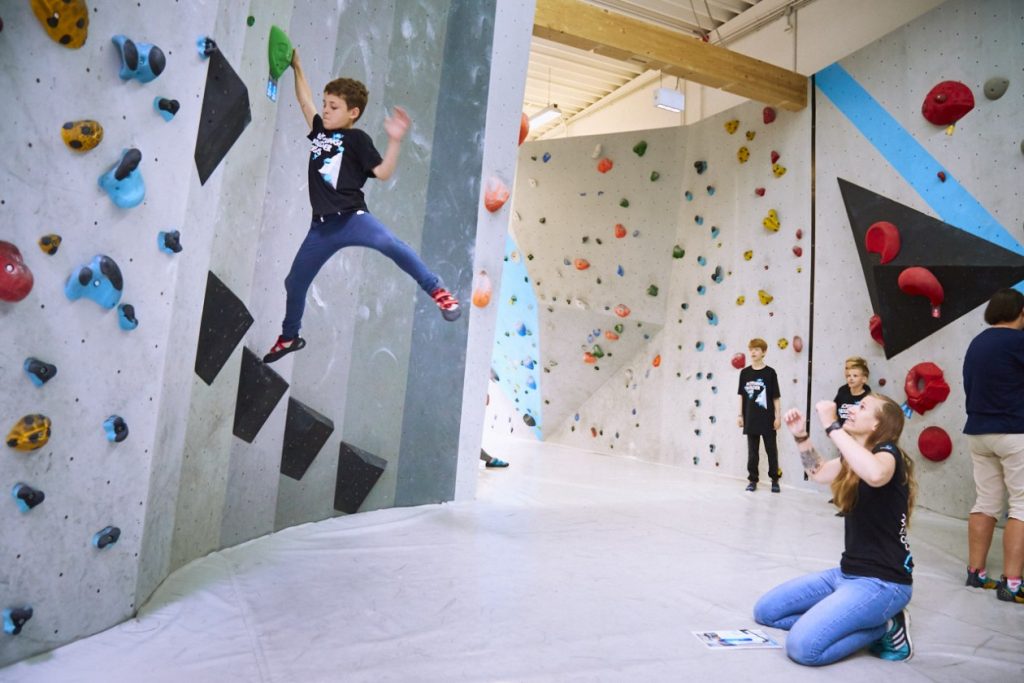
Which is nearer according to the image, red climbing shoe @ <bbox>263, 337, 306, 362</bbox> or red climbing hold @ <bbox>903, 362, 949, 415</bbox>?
red climbing shoe @ <bbox>263, 337, 306, 362</bbox>

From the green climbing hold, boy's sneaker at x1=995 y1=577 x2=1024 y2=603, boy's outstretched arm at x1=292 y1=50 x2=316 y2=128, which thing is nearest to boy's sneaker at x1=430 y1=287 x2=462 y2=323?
boy's outstretched arm at x1=292 y1=50 x2=316 y2=128

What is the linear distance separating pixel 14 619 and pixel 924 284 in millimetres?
4917

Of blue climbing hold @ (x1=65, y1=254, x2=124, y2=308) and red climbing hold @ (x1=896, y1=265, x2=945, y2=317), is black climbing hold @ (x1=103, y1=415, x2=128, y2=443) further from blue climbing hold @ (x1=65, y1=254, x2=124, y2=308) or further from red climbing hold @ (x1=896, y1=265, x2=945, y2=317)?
red climbing hold @ (x1=896, y1=265, x2=945, y2=317)

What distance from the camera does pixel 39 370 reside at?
5.72 ft

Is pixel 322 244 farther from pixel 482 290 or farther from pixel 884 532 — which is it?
pixel 884 532

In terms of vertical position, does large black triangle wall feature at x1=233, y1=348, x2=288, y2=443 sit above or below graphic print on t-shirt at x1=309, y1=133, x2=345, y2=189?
below

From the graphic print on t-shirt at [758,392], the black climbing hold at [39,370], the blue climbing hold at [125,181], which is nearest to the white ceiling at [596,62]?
the graphic print on t-shirt at [758,392]

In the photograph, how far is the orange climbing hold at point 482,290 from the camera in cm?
425

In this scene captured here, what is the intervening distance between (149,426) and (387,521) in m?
1.72

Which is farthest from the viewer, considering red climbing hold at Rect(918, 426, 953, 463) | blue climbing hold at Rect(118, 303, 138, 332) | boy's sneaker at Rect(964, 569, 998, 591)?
red climbing hold at Rect(918, 426, 953, 463)

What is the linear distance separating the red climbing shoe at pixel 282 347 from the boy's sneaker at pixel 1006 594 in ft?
9.96

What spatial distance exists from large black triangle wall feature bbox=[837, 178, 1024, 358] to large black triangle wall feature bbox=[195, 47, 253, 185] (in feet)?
14.1

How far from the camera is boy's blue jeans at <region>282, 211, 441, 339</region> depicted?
3.11m

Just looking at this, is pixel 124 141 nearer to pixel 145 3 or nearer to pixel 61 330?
pixel 145 3
